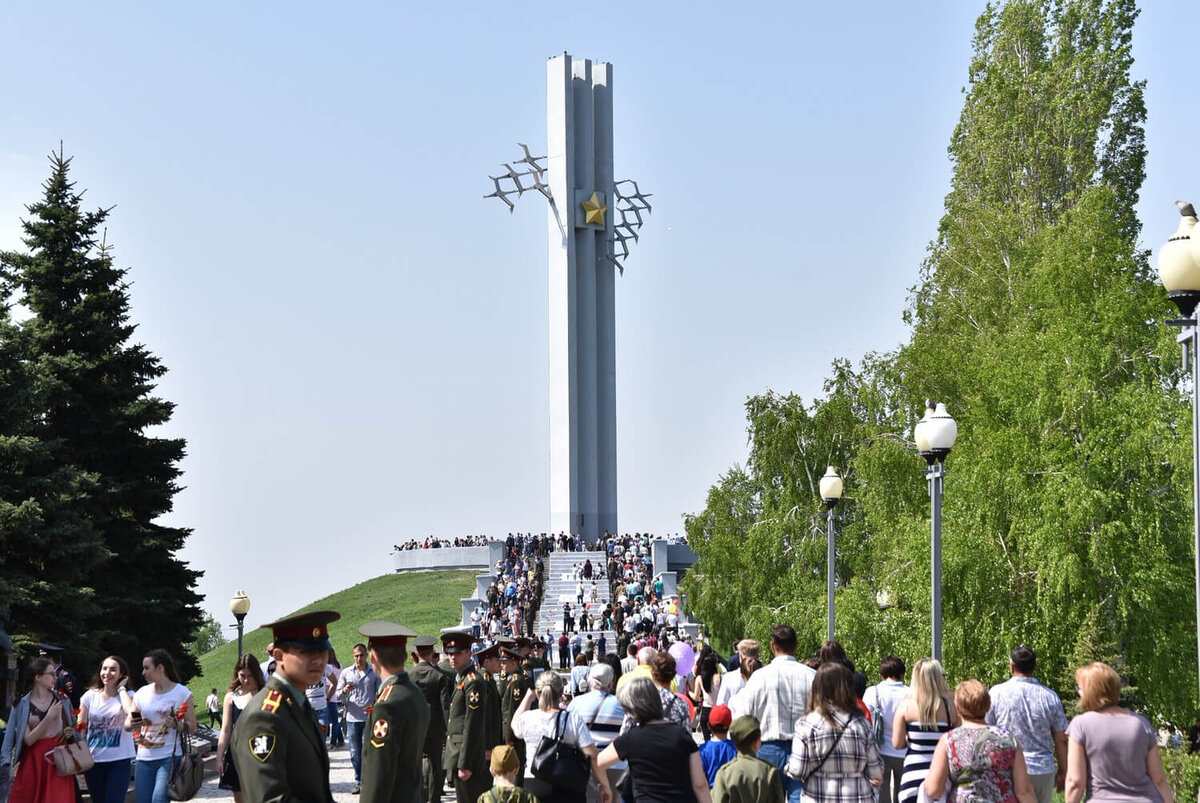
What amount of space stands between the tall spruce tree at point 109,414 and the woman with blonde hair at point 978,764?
2305 cm

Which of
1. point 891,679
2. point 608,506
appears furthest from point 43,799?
point 608,506

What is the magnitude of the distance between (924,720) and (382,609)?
5914 centimetres

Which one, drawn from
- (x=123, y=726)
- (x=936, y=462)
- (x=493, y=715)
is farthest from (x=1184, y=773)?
(x=123, y=726)

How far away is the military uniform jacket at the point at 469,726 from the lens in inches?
489

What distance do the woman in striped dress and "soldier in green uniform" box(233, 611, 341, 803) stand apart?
13.6 feet

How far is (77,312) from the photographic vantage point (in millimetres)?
29141

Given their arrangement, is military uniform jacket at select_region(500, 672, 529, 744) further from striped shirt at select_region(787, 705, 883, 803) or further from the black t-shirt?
striped shirt at select_region(787, 705, 883, 803)

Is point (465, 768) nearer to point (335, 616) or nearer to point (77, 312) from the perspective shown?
point (335, 616)

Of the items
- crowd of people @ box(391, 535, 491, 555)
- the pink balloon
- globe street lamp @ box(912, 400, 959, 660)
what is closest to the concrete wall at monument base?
crowd of people @ box(391, 535, 491, 555)

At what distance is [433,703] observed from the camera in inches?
502

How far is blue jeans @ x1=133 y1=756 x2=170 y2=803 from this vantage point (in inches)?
446

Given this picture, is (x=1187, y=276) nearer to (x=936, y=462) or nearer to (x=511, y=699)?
(x=936, y=462)

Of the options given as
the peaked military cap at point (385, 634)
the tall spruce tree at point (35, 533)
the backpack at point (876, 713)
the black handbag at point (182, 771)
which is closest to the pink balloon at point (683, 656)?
the backpack at point (876, 713)

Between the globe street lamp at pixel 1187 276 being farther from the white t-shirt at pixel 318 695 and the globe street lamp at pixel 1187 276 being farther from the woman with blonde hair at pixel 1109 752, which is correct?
the white t-shirt at pixel 318 695
